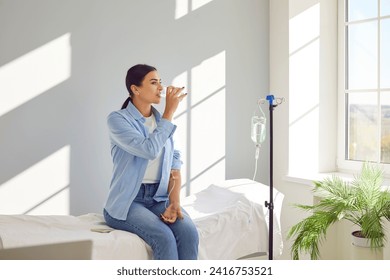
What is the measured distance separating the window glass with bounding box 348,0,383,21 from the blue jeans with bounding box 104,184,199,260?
192 centimetres

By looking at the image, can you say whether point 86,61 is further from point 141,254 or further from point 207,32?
point 141,254

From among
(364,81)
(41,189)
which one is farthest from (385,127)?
(41,189)

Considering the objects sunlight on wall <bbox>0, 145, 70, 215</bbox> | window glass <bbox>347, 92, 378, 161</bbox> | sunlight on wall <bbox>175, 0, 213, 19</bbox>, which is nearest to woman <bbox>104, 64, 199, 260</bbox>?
sunlight on wall <bbox>0, 145, 70, 215</bbox>

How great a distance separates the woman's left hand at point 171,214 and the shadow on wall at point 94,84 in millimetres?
730

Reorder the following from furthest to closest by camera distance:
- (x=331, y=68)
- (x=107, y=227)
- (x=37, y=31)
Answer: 1. (x=331, y=68)
2. (x=37, y=31)
3. (x=107, y=227)

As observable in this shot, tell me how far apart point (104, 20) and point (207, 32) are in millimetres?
731

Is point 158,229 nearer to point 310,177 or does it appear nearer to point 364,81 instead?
point 310,177

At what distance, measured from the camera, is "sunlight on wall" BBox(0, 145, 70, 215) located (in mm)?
3080

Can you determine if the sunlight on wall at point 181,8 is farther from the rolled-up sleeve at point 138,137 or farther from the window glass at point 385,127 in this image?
the window glass at point 385,127

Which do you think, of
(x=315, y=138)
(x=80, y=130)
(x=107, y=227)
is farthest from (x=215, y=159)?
(x=107, y=227)

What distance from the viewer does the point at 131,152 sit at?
269 centimetres

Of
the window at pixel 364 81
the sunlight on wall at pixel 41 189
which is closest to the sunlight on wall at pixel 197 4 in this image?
the window at pixel 364 81

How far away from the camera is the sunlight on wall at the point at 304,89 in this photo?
3.87m

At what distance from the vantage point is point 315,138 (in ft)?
13.1
